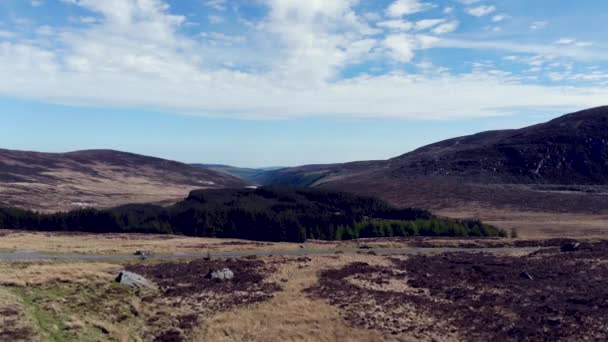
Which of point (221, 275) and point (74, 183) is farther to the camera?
point (74, 183)

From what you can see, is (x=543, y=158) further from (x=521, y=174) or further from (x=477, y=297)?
(x=477, y=297)

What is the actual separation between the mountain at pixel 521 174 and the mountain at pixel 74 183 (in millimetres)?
58514

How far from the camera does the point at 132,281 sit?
27.5m

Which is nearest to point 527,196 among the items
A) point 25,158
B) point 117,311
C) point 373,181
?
point 373,181

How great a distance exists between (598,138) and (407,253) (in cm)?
12522

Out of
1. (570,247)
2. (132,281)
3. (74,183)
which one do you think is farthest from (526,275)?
(74,183)

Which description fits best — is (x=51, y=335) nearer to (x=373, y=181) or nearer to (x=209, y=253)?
(x=209, y=253)

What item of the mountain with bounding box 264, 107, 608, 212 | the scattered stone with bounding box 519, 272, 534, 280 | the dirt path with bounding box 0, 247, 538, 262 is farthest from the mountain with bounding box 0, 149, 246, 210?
the scattered stone with bounding box 519, 272, 534, 280

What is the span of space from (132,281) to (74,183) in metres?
127

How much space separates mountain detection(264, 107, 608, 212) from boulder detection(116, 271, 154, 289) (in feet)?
258

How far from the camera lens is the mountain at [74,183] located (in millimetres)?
106688

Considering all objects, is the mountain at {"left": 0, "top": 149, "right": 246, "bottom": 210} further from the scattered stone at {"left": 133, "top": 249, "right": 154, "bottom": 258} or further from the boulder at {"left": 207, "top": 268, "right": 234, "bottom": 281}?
the boulder at {"left": 207, "top": 268, "right": 234, "bottom": 281}

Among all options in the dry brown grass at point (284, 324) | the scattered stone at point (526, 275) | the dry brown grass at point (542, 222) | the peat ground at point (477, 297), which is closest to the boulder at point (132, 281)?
the dry brown grass at point (284, 324)

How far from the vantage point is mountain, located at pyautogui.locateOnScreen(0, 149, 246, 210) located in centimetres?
10669
